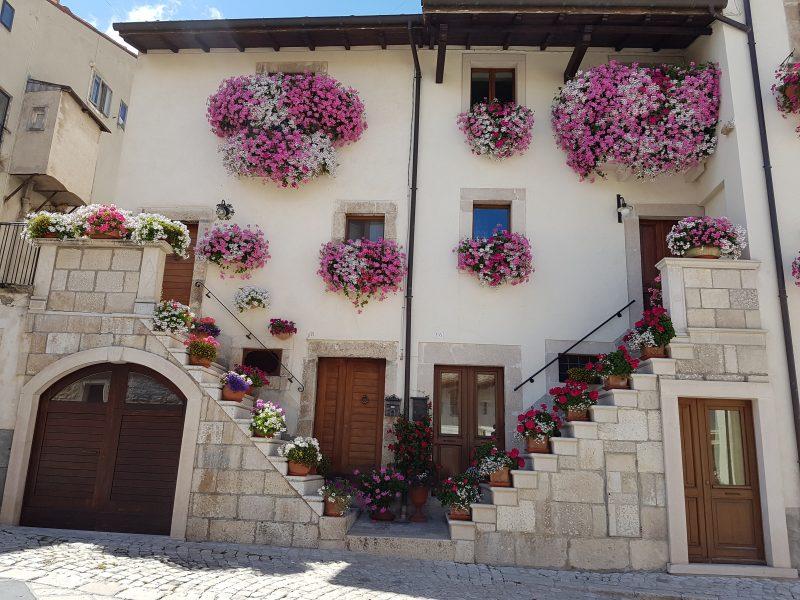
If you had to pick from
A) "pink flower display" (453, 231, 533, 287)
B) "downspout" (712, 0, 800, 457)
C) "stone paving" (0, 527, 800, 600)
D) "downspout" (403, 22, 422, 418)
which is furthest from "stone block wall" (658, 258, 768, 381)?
"downspout" (403, 22, 422, 418)

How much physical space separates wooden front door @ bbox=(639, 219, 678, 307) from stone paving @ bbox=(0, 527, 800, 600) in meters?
4.41

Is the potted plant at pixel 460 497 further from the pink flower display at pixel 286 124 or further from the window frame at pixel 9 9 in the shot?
the window frame at pixel 9 9

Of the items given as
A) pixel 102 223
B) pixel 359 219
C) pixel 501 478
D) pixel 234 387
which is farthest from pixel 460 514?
pixel 102 223

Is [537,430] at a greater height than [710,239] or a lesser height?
lesser

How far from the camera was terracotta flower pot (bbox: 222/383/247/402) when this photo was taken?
770cm

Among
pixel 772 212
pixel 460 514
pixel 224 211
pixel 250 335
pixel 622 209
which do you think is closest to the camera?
pixel 460 514

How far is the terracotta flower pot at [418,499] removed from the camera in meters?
8.05

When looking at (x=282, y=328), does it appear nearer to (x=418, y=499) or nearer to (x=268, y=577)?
(x=418, y=499)

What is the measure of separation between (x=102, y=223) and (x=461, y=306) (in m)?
5.17

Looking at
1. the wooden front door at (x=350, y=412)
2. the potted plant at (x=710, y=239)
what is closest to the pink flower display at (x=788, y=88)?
the potted plant at (x=710, y=239)

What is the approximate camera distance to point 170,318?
7.72m

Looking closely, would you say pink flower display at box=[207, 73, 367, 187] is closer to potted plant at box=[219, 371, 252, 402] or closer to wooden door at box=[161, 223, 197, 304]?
wooden door at box=[161, 223, 197, 304]

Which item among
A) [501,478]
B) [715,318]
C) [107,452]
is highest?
[715,318]

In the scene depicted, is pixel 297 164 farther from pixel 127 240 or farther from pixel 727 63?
pixel 727 63
